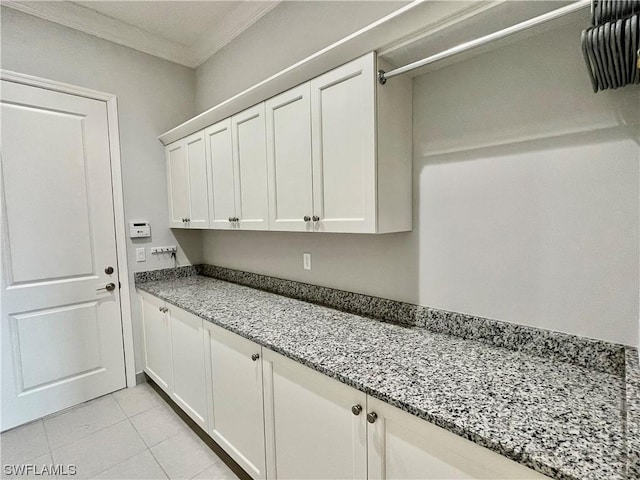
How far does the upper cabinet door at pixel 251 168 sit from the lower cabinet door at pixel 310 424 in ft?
2.93

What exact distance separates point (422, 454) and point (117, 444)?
2036mm

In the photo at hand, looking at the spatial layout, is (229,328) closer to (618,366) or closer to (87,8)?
(618,366)

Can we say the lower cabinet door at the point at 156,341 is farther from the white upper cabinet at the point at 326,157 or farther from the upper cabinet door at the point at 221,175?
the white upper cabinet at the point at 326,157

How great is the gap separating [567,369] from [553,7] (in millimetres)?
1224

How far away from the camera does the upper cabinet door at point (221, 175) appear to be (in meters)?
2.14

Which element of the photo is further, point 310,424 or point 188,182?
point 188,182

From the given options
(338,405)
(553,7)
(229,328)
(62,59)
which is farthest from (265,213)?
(62,59)

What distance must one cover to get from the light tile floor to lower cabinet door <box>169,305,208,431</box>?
0.17 m

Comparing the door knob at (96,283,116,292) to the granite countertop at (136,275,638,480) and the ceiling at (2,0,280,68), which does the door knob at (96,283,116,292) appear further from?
the ceiling at (2,0,280,68)

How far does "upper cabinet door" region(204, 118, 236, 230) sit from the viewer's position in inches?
84.2

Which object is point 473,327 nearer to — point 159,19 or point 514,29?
point 514,29

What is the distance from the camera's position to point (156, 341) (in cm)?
244

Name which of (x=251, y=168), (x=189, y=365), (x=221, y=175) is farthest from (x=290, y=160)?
(x=189, y=365)

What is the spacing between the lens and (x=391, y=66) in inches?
54.5
